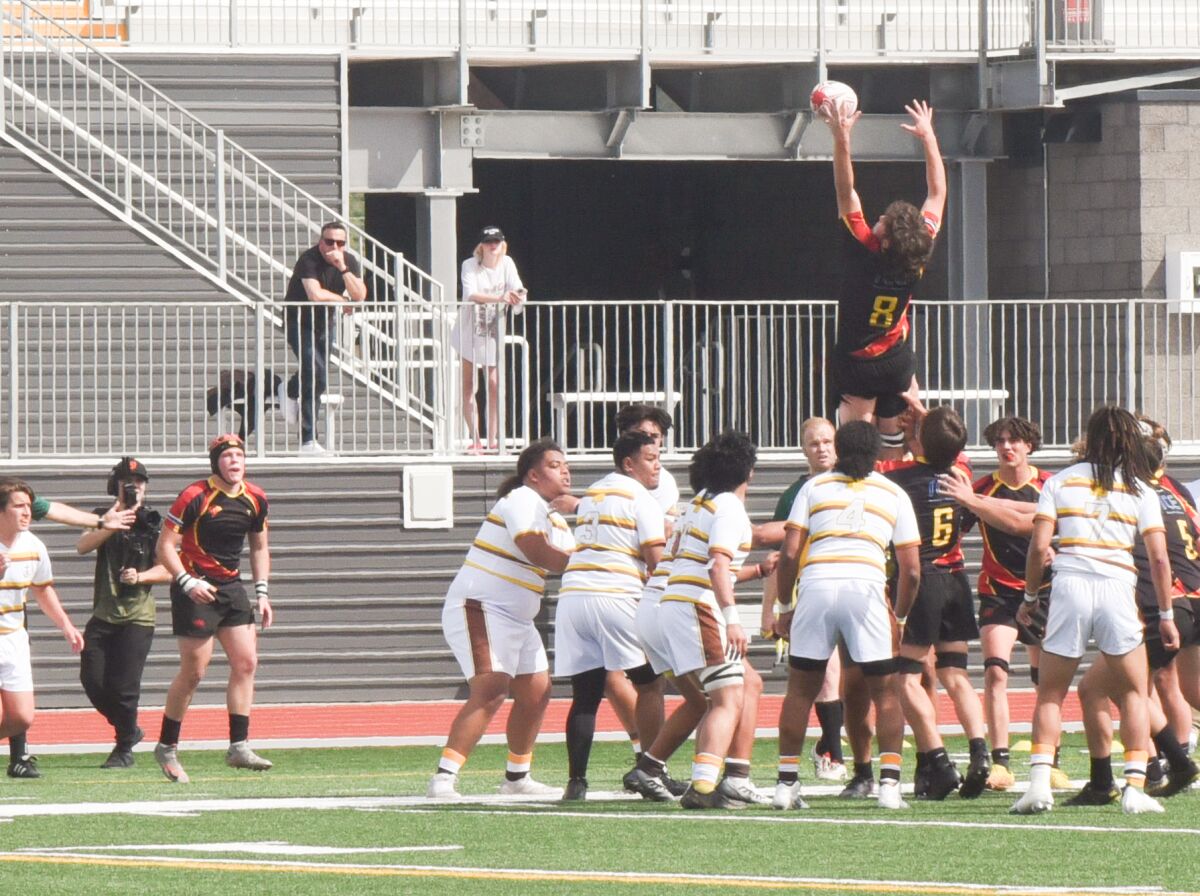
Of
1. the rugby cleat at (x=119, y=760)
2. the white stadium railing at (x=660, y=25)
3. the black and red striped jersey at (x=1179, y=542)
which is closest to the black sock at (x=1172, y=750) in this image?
the black and red striped jersey at (x=1179, y=542)

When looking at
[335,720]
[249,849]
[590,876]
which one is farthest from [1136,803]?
[335,720]

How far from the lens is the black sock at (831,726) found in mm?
13320

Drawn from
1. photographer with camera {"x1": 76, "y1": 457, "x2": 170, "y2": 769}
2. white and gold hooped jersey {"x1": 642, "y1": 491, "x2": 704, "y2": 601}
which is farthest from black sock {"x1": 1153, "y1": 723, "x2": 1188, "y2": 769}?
photographer with camera {"x1": 76, "y1": 457, "x2": 170, "y2": 769}

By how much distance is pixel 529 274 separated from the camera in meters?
29.8

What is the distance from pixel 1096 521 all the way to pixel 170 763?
5708mm

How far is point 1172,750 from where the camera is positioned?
38.0ft

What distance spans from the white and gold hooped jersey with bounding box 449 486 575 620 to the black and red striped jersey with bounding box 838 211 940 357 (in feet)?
5.62

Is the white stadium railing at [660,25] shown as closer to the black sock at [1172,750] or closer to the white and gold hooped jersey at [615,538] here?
the white and gold hooped jersey at [615,538]

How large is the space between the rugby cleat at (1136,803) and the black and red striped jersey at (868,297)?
2.49 meters

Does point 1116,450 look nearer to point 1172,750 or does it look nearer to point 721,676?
point 1172,750

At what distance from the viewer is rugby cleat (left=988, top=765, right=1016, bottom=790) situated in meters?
12.3

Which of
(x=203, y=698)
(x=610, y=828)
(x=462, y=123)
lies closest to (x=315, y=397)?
(x=203, y=698)

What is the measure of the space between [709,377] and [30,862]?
1172 centimetres

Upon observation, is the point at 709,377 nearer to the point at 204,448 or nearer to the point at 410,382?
the point at 410,382
